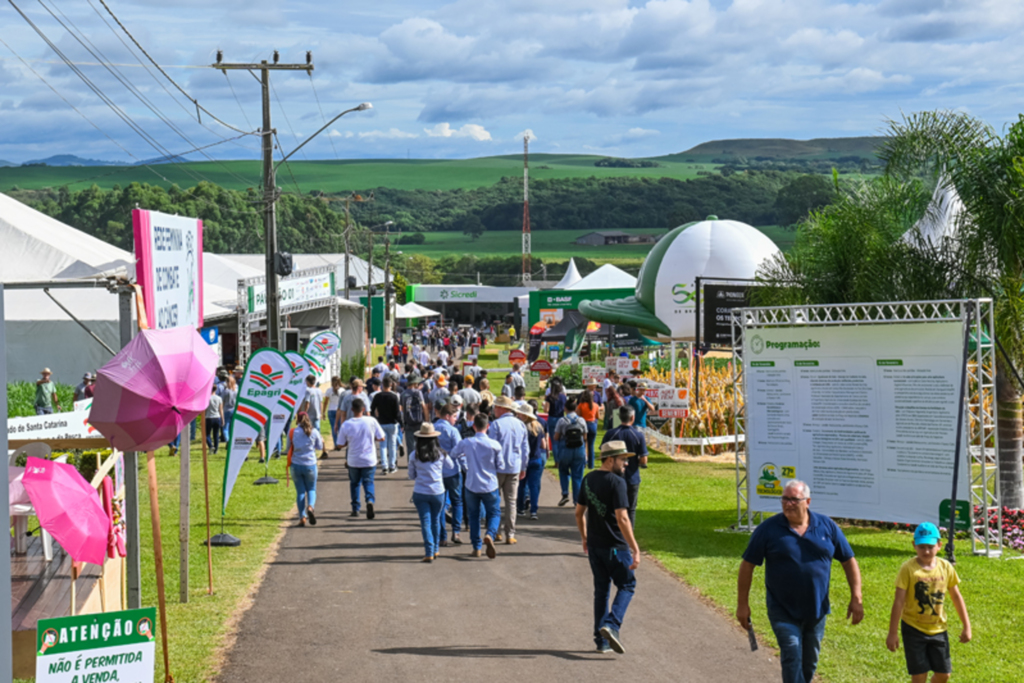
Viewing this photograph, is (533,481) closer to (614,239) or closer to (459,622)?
(459,622)

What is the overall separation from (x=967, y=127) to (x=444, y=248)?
151 metres

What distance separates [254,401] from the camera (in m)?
12.2

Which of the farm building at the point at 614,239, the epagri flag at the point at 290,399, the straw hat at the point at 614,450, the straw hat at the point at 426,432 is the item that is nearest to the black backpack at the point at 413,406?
the epagri flag at the point at 290,399

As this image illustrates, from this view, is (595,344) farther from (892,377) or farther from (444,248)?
(444,248)

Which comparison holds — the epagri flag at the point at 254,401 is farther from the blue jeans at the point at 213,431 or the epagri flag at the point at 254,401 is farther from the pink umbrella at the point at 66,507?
the blue jeans at the point at 213,431

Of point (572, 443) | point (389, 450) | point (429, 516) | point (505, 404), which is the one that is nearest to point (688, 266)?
point (389, 450)

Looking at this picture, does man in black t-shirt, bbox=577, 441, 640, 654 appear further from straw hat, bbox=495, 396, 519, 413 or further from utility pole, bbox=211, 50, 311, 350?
utility pole, bbox=211, 50, 311, 350

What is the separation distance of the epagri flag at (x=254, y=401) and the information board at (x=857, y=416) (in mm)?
6182

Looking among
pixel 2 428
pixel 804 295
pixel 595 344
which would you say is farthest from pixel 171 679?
pixel 595 344

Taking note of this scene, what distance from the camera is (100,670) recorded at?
18.2 feet

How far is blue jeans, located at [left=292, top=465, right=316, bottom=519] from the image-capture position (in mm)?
13039

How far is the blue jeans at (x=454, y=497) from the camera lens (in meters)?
12.1

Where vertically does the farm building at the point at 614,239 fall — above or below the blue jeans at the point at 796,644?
above

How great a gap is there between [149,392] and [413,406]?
995 centimetres
